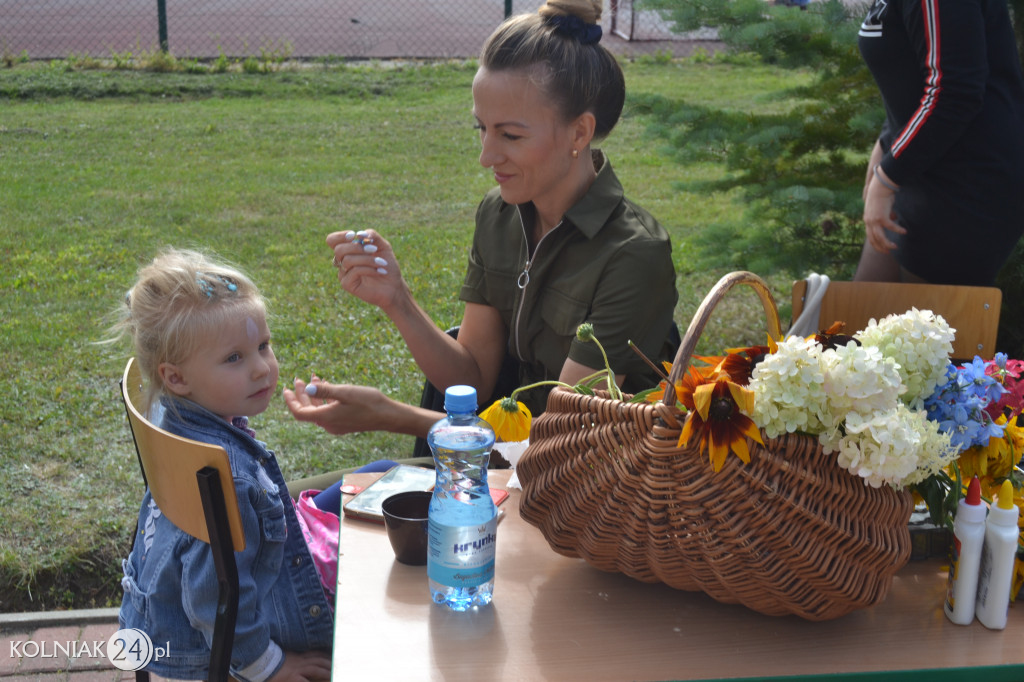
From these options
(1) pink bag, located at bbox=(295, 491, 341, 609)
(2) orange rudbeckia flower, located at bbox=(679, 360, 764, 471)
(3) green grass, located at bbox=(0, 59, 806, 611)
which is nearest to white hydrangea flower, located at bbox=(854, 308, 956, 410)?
(2) orange rudbeckia flower, located at bbox=(679, 360, 764, 471)

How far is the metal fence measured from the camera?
36.6ft

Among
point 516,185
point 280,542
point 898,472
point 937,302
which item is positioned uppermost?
point 516,185

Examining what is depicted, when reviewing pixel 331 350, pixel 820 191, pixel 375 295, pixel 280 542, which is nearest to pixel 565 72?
pixel 375 295

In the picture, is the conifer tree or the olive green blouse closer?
the olive green blouse

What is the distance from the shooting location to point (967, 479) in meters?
1.40

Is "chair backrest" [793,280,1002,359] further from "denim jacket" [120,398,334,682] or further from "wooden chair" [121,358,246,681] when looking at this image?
"wooden chair" [121,358,246,681]

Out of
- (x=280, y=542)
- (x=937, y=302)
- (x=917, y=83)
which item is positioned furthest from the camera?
(x=917, y=83)

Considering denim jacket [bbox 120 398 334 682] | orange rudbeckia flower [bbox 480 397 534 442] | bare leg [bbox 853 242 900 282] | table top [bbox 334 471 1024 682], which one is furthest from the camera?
bare leg [bbox 853 242 900 282]

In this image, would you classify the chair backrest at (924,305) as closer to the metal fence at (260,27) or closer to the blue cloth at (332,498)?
the blue cloth at (332,498)

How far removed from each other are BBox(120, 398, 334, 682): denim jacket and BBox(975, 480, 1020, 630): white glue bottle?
1.10 metres

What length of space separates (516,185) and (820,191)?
205 centimetres

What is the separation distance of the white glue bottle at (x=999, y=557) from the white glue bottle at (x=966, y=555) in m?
0.01

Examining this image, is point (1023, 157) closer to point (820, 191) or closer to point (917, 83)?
point (917, 83)

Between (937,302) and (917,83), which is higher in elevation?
(917,83)
